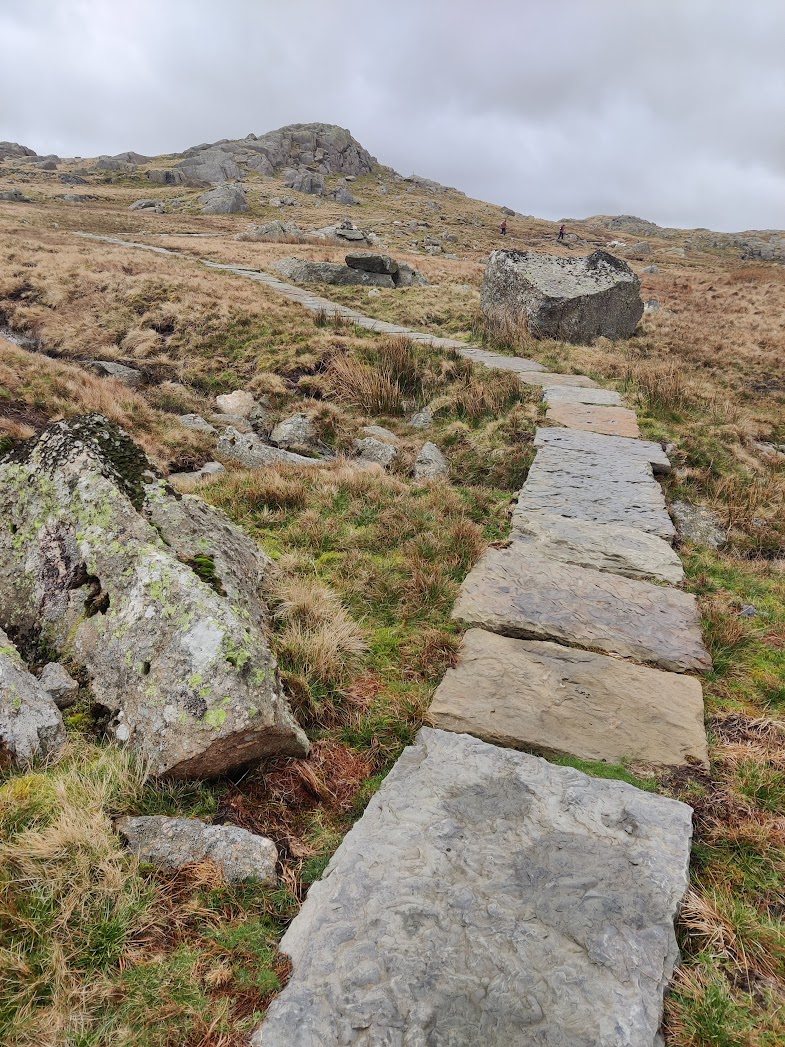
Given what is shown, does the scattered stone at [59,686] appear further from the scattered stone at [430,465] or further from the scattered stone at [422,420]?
the scattered stone at [422,420]

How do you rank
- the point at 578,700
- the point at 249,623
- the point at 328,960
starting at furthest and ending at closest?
the point at 578,700 < the point at 249,623 < the point at 328,960

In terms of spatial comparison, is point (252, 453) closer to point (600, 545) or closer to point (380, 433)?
point (380, 433)

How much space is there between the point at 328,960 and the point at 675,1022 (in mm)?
1131

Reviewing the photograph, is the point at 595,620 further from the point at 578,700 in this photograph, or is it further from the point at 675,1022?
the point at 675,1022

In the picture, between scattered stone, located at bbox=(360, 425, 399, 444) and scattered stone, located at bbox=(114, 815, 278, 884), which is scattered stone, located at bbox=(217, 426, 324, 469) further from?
scattered stone, located at bbox=(114, 815, 278, 884)

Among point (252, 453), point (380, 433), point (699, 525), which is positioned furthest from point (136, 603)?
point (380, 433)

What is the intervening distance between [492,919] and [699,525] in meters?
5.22

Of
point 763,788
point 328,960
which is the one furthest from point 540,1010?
point 763,788

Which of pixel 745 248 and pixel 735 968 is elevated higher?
pixel 745 248

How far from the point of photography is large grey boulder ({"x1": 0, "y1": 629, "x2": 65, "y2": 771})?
249 centimetres

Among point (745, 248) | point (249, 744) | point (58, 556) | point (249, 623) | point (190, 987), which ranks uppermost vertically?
point (745, 248)

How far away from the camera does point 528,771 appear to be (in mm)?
2771

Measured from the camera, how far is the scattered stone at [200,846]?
2.28m

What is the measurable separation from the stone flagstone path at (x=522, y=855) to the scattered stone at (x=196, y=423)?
6176 mm
